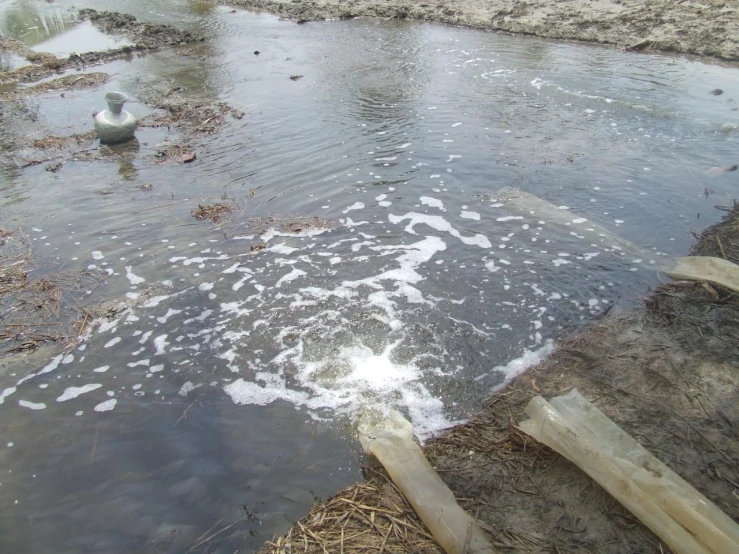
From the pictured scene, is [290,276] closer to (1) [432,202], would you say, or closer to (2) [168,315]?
(2) [168,315]

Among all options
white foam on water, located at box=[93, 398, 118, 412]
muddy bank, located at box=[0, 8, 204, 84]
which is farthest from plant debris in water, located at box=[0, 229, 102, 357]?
muddy bank, located at box=[0, 8, 204, 84]

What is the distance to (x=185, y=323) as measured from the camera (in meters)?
5.37

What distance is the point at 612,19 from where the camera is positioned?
14.8m

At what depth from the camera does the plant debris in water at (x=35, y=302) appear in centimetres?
515

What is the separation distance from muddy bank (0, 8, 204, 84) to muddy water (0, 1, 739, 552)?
114 inches

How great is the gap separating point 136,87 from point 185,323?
10.2m

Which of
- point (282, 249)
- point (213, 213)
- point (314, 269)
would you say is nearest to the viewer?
point (314, 269)

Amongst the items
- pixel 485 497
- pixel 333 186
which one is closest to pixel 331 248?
pixel 333 186

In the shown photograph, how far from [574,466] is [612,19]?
52.4 ft

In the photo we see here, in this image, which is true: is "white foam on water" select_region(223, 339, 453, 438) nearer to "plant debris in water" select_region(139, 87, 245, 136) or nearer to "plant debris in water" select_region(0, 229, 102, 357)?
"plant debris in water" select_region(0, 229, 102, 357)

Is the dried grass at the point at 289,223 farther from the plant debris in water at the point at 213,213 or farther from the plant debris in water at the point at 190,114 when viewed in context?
the plant debris in water at the point at 190,114

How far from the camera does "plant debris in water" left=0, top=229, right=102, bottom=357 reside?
5.15 metres

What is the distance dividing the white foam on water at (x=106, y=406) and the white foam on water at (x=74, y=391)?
244mm

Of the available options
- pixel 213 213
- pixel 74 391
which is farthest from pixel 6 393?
pixel 213 213
